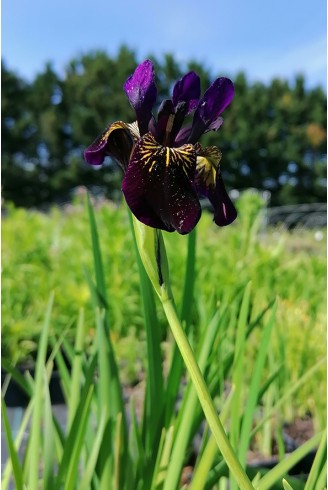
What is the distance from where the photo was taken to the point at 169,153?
58 centimetres

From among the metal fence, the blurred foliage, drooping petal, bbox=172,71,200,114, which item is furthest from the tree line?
drooping petal, bbox=172,71,200,114

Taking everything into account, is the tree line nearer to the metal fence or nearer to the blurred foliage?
the metal fence

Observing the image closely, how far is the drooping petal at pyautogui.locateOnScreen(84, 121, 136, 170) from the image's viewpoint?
625 mm

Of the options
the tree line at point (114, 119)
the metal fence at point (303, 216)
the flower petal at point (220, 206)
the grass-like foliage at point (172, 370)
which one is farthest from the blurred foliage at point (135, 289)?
the tree line at point (114, 119)

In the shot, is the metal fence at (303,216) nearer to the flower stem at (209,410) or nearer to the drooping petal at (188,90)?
the drooping petal at (188,90)

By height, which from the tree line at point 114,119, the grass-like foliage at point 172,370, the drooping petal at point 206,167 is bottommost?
the grass-like foliage at point 172,370

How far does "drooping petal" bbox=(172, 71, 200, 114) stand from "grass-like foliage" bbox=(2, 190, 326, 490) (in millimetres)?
186

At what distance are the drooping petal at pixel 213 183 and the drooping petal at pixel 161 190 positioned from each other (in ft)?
0.22

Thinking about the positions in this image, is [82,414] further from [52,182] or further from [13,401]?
[52,182]

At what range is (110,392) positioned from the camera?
0.96 m

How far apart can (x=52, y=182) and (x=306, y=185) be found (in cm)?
1297

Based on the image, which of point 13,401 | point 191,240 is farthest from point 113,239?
point 191,240

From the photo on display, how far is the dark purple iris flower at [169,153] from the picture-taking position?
56 centimetres

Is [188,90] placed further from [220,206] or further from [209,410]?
[209,410]
